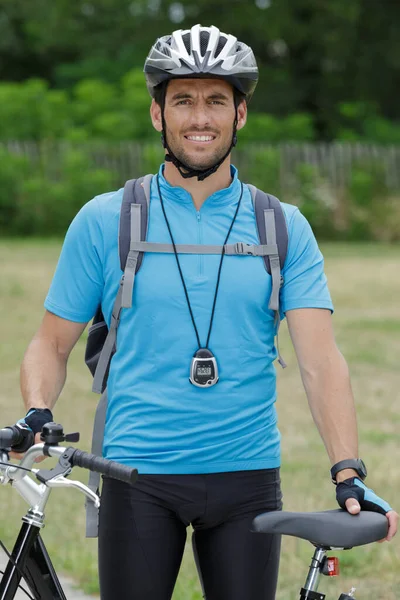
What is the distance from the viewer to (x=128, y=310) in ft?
10.8

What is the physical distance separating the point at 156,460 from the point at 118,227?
1.93 feet

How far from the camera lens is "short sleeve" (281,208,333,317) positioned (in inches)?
131

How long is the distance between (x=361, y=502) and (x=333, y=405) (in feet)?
1.10

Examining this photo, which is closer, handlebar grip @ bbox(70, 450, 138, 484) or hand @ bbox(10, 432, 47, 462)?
handlebar grip @ bbox(70, 450, 138, 484)

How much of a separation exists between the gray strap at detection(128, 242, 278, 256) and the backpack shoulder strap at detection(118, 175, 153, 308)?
2 centimetres

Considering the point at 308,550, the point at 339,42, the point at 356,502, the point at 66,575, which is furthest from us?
the point at 339,42

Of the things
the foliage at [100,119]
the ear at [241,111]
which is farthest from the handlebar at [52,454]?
the foliage at [100,119]

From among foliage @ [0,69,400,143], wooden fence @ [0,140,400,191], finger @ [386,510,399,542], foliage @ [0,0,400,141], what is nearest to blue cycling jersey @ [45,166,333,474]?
finger @ [386,510,399,542]

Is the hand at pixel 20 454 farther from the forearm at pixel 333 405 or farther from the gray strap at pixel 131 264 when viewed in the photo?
the forearm at pixel 333 405

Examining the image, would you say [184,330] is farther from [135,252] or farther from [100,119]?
[100,119]

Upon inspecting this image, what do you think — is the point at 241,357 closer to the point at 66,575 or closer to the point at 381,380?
the point at 66,575

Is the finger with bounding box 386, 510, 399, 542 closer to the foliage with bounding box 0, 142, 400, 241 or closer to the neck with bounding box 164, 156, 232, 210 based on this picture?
the neck with bounding box 164, 156, 232, 210

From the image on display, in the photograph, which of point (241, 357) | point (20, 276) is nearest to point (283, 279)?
point (241, 357)

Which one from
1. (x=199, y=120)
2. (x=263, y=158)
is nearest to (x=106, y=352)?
(x=199, y=120)
